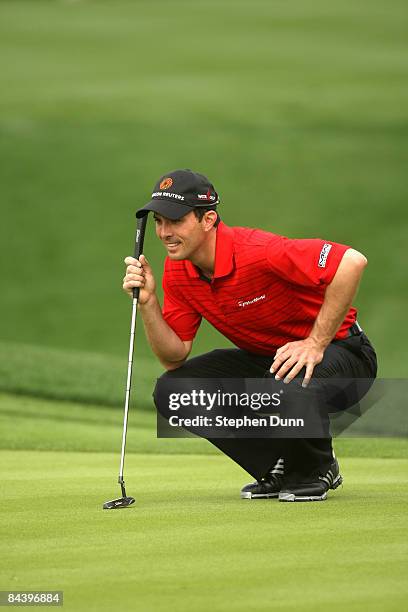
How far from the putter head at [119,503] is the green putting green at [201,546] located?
3 centimetres

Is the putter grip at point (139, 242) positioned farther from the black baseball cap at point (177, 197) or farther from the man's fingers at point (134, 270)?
the black baseball cap at point (177, 197)

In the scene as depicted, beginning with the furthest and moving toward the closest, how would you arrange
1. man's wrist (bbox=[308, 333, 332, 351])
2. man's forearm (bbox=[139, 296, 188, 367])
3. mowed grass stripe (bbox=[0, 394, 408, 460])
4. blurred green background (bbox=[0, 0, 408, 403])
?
blurred green background (bbox=[0, 0, 408, 403]) → mowed grass stripe (bbox=[0, 394, 408, 460]) → man's forearm (bbox=[139, 296, 188, 367]) → man's wrist (bbox=[308, 333, 332, 351])

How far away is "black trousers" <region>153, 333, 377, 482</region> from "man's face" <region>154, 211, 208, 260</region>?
2.02 ft

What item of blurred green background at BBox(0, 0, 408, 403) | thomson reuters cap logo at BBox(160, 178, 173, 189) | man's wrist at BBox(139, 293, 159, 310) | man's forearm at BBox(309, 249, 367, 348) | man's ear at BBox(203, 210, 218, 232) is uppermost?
blurred green background at BBox(0, 0, 408, 403)

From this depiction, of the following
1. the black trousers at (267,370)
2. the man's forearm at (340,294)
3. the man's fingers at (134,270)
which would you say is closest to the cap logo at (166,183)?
the man's fingers at (134,270)

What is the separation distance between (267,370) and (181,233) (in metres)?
0.80

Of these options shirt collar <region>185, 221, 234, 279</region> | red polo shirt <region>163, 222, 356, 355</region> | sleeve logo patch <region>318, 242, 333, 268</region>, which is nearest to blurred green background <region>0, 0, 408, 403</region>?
red polo shirt <region>163, 222, 356, 355</region>

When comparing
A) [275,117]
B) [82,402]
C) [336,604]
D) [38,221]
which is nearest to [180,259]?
[336,604]

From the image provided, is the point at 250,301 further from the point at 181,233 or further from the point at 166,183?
the point at 166,183

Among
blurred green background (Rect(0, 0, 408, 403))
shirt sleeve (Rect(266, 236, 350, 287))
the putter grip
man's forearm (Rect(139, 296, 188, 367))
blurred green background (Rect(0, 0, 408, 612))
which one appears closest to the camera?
blurred green background (Rect(0, 0, 408, 612))

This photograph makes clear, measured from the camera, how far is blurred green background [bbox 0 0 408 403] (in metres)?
14.0

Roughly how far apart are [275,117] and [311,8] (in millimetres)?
5790

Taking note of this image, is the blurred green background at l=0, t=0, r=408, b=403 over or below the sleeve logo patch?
over

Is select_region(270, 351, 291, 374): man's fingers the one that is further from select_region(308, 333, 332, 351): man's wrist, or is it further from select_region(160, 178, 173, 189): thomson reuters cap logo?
select_region(160, 178, 173, 189): thomson reuters cap logo
